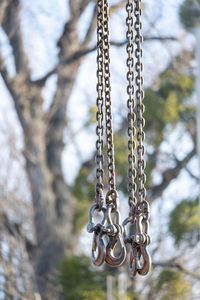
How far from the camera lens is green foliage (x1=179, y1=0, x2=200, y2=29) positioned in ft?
19.4

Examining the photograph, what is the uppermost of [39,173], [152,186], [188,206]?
[39,173]

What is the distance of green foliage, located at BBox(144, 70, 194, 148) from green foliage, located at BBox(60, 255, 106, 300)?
1.55 meters

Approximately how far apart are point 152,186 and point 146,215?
5.05 metres

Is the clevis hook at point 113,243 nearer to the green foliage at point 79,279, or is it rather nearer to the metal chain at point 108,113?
the metal chain at point 108,113

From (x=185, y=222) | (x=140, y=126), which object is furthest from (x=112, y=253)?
(x=185, y=222)

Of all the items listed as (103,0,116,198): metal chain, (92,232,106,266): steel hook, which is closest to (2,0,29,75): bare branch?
(103,0,116,198): metal chain

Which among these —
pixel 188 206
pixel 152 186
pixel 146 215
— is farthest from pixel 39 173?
pixel 146 215

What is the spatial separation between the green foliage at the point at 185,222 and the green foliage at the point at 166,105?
76cm

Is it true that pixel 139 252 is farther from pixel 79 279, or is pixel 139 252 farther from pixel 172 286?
pixel 172 286

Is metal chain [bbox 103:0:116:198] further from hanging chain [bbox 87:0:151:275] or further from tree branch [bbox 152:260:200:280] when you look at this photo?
tree branch [bbox 152:260:200:280]

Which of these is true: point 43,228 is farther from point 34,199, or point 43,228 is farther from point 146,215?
point 146,215

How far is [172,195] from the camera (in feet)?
22.1

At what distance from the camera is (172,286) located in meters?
6.30

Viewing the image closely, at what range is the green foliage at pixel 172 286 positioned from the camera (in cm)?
623
